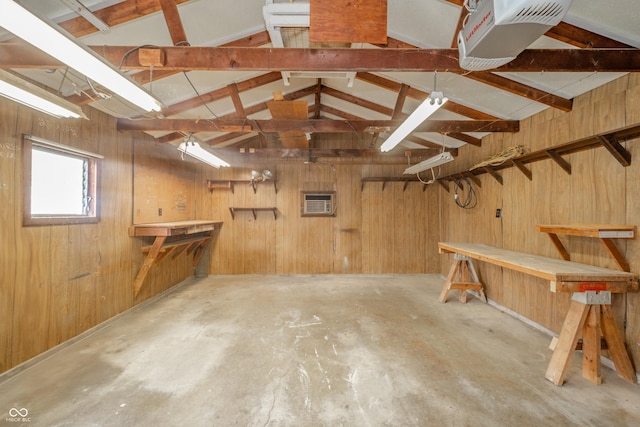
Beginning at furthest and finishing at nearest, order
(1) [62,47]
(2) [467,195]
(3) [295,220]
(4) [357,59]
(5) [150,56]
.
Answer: (3) [295,220], (2) [467,195], (4) [357,59], (5) [150,56], (1) [62,47]

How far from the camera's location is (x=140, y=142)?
3684mm

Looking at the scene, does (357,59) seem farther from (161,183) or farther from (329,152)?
(161,183)

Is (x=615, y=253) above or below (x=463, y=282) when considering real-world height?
above

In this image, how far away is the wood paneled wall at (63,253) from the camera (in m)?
2.08

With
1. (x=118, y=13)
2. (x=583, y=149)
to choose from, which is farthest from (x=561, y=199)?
(x=118, y=13)

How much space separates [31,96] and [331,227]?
14.6 feet

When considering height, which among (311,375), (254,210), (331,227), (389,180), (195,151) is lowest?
(311,375)

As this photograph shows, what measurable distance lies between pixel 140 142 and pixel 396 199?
4603 mm

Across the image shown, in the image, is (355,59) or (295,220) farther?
(295,220)

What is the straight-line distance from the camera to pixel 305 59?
1.94m

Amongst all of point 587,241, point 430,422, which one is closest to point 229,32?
point 430,422

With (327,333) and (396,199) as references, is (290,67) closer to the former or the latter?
(327,333)

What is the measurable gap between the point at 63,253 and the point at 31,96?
1533 millimetres

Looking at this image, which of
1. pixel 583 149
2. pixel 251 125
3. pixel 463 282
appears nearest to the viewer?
pixel 583 149
